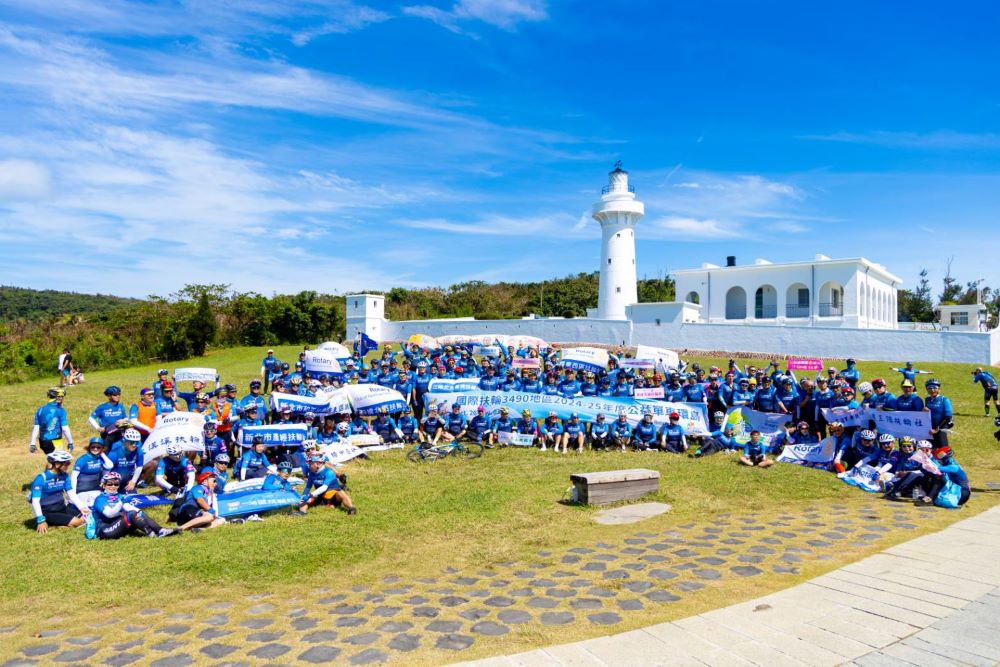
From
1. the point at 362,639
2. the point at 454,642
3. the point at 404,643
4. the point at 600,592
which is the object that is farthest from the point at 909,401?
the point at 362,639

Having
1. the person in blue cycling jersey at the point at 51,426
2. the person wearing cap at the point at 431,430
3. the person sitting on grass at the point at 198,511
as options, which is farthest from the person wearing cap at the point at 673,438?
the person in blue cycling jersey at the point at 51,426

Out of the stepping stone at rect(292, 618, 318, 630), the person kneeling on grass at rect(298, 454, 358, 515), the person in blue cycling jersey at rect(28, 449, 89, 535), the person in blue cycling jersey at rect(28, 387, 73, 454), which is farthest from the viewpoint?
the person in blue cycling jersey at rect(28, 387, 73, 454)

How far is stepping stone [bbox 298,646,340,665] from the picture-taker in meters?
5.06

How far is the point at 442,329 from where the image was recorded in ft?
145

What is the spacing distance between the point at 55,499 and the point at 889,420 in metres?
13.9

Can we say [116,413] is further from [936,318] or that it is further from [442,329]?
[936,318]

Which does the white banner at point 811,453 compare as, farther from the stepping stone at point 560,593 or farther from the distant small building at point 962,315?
the distant small building at point 962,315

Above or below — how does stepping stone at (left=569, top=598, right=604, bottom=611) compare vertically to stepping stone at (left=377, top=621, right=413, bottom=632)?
above

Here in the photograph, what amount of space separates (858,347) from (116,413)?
1244 inches

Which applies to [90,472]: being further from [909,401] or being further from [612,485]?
[909,401]

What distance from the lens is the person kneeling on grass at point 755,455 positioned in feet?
41.3

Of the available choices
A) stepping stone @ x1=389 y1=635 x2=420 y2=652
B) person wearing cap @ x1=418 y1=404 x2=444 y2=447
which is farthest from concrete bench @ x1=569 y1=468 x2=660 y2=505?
person wearing cap @ x1=418 y1=404 x2=444 y2=447

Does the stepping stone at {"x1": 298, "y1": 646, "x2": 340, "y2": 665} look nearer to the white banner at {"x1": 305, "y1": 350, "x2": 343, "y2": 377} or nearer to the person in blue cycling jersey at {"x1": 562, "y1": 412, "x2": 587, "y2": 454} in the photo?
the person in blue cycling jersey at {"x1": 562, "y1": 412, "x2": 587, "y2": 454}

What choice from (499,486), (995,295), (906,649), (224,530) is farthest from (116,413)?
(995,295)
